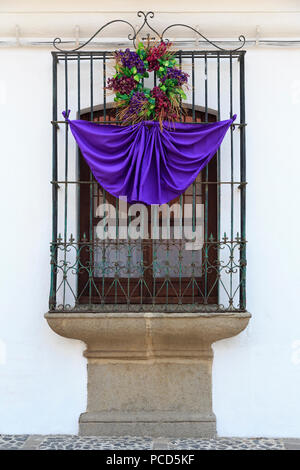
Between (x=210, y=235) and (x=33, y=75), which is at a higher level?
(x=33, y=75)

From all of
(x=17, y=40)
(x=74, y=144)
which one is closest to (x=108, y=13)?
(x=17, y=40)

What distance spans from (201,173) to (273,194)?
688 mm

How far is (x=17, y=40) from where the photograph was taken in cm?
512

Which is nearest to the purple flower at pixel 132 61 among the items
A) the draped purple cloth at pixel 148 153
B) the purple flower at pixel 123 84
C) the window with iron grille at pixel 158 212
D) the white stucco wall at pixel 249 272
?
the purple flower at pixel 123 84

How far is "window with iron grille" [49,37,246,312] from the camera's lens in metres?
4.97

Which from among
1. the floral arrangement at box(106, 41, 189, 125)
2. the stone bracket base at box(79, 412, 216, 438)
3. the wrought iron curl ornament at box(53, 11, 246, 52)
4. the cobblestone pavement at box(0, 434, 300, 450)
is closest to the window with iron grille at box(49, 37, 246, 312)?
the wrought iron curl ornament at box(53, 11, 246, 52)

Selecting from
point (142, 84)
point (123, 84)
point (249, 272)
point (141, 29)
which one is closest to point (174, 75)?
point (142, 84)

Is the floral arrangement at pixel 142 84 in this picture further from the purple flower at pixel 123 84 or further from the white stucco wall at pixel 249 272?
the white stucco wall at pixel 249 272

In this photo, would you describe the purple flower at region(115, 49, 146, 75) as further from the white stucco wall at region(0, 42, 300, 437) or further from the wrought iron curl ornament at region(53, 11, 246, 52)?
the white stucco wall at region(0, 42, 300, 437)

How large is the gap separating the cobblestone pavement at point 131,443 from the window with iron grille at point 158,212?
1113mm

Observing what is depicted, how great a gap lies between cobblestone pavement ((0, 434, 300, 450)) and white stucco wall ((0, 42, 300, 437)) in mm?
103

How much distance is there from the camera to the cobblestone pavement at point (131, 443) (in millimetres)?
4680

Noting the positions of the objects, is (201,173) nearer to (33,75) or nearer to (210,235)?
(210,235)
